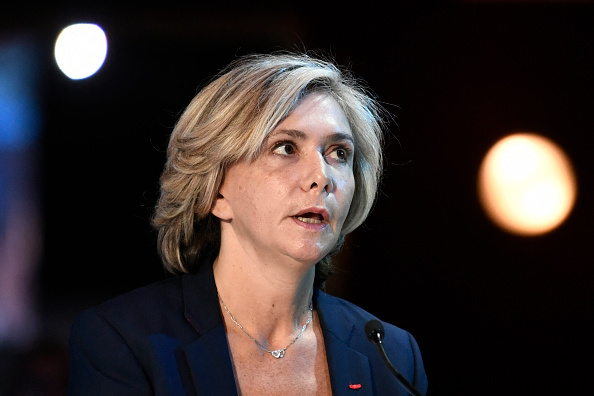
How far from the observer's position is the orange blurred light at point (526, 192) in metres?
3.36

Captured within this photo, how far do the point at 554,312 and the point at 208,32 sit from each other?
2.07 meters

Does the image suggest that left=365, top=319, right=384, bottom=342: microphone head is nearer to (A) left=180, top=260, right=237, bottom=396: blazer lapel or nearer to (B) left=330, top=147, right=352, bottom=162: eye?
(A) left=180, top=260, right=237, bottom=396: blazer lapel

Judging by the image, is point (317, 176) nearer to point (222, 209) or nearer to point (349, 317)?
point (222, 209)

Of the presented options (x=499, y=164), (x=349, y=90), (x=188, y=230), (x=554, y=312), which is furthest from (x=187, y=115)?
(x=554, y=312)

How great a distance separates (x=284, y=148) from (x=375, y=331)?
1.94 ft

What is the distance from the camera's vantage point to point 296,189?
6.23 feet

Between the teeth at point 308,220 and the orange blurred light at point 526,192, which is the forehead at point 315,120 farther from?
the orange blurred light at point 526,192

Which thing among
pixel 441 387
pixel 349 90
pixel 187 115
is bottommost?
pixel 441 387

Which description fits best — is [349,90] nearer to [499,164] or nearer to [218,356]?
[218,356]

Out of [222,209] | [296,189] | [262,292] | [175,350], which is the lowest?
[175,350]

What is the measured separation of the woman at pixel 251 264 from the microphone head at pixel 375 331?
0.89 feet

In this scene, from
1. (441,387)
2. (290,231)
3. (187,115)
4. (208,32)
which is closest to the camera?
(290,231)

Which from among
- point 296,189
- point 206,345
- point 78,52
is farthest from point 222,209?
point 78,52

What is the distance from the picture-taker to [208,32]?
2893mm
